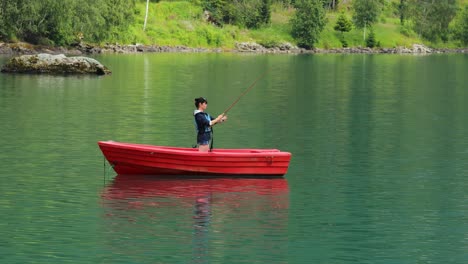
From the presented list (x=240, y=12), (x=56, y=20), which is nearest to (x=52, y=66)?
(x=56, y=20)

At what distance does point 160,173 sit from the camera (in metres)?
30.4

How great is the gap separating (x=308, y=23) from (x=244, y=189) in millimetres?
155642

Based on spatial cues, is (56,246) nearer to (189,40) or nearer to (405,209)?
(405,209)

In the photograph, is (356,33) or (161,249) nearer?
(161,249)

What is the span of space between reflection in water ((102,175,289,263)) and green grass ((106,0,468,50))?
379ft

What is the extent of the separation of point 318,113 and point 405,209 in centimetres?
2725

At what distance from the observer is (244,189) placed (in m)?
28.4

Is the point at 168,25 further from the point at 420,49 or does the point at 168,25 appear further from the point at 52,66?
the point at 52,66

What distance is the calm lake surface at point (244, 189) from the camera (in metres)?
21.3

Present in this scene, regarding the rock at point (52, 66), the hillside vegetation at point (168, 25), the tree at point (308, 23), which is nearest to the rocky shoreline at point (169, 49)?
the hillside vegetation at point (168, 25)

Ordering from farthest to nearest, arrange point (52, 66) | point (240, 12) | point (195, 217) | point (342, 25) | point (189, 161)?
1. point (342, 25)
2. point (240, 12)
3. point (52, 66)
4. point (189, 161)
5. point (195, 217)

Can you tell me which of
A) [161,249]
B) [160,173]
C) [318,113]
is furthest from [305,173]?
[318,113]

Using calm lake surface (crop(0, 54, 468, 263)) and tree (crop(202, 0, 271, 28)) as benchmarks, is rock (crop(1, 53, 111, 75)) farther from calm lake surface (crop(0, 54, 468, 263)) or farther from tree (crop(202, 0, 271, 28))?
tree (crop(202, 0, 271, 28))

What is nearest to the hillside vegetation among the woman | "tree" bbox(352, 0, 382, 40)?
"tree" bbox(352, 0, 382, 40)
